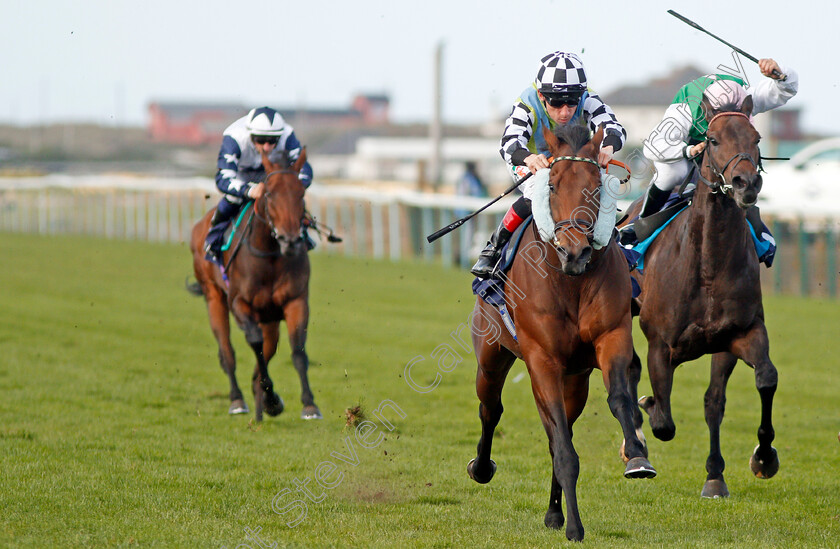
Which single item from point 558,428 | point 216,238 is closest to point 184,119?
point 216,238

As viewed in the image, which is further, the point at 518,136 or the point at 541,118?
the point at 541,118

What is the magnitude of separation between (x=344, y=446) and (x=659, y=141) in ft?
9.40

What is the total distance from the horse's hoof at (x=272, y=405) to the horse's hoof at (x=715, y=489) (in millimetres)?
3270

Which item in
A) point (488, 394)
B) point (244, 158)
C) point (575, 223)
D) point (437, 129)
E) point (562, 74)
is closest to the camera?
point (575, 223)

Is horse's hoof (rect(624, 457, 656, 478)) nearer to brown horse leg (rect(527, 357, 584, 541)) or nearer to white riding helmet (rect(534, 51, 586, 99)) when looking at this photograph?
brown horse leg (rect(527, 357, 584, 541))

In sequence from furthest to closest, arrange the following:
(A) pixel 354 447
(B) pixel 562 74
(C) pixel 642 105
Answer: (C) pixel 642 105
(A) pixel 354 447
(B) pixel 562 74

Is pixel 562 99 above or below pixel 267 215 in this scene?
above

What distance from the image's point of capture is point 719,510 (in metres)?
5.79

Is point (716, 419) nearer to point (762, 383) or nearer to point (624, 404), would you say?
point (762, 383)

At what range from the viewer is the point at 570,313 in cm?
507

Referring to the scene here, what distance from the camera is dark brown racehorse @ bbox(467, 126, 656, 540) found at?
4801 mm

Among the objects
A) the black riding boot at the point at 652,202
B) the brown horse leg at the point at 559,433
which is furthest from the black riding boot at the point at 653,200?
the brown horse leg at the point at 559,433

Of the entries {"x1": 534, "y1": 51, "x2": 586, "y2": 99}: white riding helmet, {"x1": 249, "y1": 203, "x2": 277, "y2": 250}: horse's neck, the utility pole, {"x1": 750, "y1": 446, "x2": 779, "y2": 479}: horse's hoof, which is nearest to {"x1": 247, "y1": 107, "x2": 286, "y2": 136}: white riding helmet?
{"x1": 249, "y1": 203, "x2": 277, "y2": 250}: horse's neck

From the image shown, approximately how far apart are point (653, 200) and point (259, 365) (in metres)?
3.12
